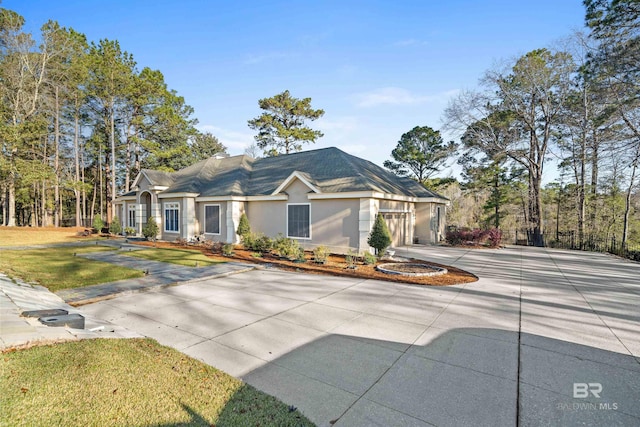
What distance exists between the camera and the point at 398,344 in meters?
4.53

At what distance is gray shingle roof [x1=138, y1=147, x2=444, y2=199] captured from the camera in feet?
47.7

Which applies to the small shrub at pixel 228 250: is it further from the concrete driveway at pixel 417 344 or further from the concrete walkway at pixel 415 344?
the concrete driveway at pixel 417 344

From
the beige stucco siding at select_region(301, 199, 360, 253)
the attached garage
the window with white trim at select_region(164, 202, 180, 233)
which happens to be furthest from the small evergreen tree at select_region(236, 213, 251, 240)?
the attached garage

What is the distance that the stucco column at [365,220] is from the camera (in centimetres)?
1285

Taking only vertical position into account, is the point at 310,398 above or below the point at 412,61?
below

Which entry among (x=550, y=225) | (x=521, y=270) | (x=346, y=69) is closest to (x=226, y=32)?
(x=346, y=69)

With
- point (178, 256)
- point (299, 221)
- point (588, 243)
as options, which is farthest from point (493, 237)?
point (178, 256)

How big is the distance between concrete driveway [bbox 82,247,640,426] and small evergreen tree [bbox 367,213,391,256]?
3433 millimetres

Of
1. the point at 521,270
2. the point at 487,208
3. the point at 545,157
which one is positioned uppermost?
the point at 545,157

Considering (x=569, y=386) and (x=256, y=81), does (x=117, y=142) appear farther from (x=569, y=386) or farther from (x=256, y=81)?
(x=569, y=386)

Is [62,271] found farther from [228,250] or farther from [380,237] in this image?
[380,237]

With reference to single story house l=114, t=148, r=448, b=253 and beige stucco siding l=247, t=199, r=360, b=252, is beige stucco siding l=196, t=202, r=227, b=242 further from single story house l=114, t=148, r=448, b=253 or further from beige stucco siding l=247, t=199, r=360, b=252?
beige stucco siding l=247, t=199, r=360, b=252

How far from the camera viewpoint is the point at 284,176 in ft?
57.6

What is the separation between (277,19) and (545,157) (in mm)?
21468
